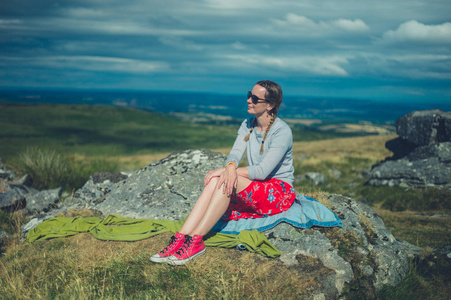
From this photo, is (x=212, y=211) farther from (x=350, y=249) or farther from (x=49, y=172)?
(x=49, y=172)

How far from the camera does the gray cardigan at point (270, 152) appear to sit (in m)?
4.96

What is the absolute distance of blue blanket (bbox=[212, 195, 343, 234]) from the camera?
17.0 ft

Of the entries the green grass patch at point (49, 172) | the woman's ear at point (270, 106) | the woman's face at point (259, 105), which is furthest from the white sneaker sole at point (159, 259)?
the green grass patch at point (49, 172)

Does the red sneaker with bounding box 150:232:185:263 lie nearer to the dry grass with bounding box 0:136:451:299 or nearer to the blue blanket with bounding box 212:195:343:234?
the dry grass with bounding box 0:136:451:299

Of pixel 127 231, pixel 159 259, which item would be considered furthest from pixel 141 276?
pixel 127 231

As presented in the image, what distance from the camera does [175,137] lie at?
84812 millimetres

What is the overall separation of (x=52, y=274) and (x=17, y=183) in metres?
6.81

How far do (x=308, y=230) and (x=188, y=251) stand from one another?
189 centimetres

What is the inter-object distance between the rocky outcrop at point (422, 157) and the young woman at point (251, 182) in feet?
27.8

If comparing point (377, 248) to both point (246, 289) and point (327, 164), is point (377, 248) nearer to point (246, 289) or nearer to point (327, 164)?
point (246, 289)

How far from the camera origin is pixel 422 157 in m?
12.8

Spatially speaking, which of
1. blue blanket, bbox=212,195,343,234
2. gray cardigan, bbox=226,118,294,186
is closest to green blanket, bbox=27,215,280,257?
blue blanket, bbox=212,195,343,234

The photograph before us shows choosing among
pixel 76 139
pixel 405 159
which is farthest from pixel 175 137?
pixel 405 159

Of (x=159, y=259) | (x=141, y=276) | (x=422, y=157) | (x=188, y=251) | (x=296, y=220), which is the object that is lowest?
(x=141, y=276)
